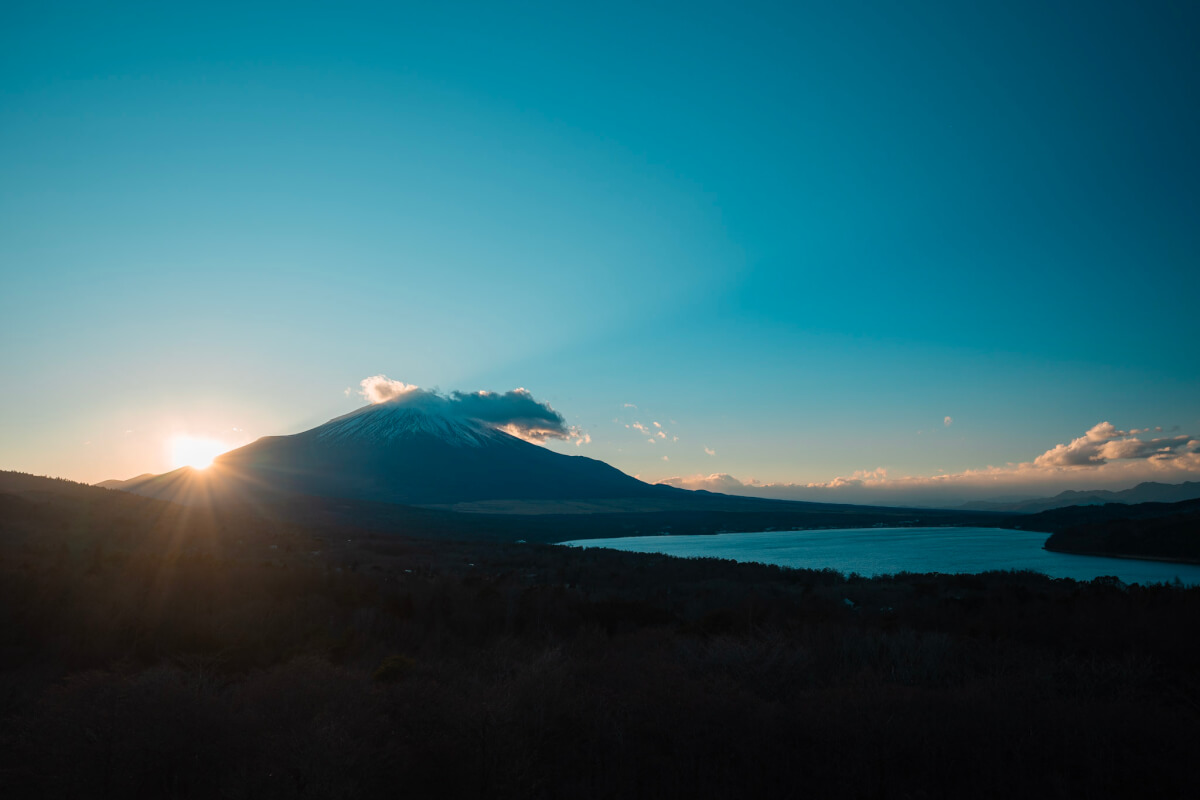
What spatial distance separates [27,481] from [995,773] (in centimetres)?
4752

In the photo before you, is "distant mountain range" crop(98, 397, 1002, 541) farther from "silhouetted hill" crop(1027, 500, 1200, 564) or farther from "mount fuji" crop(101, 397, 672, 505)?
"silhouetted hill" crop(1027, 500, 1200, 564)

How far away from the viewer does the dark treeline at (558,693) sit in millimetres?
5637

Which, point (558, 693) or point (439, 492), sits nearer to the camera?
point (558, 693)

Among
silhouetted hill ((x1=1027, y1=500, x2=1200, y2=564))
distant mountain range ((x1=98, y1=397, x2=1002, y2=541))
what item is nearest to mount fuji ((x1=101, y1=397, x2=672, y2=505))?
distant mountain range ((x1=98, y1=397, x2=1002, y2=541))

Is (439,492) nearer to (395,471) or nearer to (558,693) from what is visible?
(395,471)

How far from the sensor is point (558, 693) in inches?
287

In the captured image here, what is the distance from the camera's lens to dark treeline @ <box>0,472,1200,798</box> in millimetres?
5637

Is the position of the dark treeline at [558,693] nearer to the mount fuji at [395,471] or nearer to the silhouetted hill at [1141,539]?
the silhouetted hill at [1141,539]

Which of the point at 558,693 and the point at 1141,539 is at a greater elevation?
the point at 558,693

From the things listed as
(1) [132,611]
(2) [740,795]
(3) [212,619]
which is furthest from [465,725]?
(1) [132,611]

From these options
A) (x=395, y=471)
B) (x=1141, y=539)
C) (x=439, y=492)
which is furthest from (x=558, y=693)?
(x=395, y=471)

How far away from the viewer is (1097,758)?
232 inches

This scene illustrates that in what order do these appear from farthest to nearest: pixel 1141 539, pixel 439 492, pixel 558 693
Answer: pixel 439 492 → pixel 1141 539 → pixel 558 693

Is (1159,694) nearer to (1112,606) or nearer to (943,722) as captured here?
(943,722)
